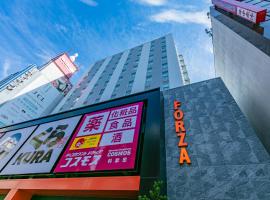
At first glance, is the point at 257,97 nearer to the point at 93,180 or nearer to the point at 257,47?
the point at 257,47

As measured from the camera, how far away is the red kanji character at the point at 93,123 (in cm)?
958

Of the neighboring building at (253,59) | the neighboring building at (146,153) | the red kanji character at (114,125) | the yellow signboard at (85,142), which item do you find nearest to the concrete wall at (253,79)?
the neighboring building at (253,59)

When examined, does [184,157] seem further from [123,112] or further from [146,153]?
[123,112]

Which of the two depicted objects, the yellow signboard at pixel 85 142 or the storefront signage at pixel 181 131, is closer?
the storefront signage at pixel 181 131

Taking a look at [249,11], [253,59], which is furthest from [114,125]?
[249,11]

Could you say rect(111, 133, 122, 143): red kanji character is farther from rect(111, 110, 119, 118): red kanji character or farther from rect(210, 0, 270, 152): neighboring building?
rect(210, 0, 270, 152): neighboring building

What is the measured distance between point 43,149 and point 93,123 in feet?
9.63

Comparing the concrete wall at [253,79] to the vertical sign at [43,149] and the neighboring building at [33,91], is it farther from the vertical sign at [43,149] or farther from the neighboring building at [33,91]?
the neighboring building at [33,91]

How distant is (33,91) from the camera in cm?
5400

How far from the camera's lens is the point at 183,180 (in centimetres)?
604

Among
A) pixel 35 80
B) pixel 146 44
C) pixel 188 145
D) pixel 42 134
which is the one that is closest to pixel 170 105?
pixel 188 145

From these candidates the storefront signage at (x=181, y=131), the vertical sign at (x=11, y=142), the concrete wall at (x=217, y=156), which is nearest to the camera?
the concrete wall at (x=217, y=156)

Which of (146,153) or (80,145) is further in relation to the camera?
(80,145)

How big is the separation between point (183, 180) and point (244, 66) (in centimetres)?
769
